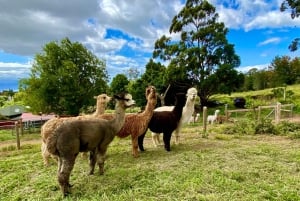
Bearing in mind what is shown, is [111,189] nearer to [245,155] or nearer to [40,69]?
[245,155]

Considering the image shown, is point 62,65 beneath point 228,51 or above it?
beneath

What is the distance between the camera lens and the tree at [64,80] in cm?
1717

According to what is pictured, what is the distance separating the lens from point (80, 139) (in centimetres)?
428

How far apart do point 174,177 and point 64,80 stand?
1403cm

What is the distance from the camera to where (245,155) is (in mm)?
6113

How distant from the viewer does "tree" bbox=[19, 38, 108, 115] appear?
17172 millimetres

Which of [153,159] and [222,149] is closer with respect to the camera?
[153,159]

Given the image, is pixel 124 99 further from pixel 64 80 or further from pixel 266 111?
pixel 266 111

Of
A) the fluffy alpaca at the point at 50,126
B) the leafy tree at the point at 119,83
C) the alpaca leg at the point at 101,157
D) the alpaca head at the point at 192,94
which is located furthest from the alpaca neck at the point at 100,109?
the leafy tree at the point at 119,83

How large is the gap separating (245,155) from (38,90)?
14400 mm

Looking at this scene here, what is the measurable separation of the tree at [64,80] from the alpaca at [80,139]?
507 inches

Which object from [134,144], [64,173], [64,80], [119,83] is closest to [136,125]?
[134,144]

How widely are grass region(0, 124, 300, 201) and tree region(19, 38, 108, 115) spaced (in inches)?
430

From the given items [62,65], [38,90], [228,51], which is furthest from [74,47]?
[228,51]
